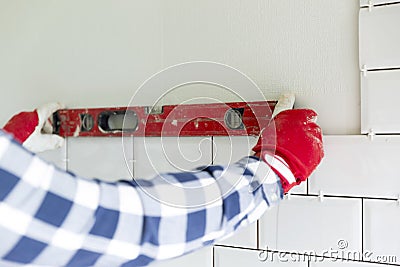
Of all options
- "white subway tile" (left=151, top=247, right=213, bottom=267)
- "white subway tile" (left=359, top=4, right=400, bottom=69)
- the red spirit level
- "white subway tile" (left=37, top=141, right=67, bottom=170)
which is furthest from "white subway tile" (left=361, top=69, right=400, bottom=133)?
"white subway tile" (left=37, top=141, right=67, bottom=170)

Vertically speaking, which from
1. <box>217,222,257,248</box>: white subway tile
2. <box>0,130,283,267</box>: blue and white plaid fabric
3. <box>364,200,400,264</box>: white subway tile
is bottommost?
<box>217,222,257,248</box>: white subway tile

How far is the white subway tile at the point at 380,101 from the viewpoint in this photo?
0.78 m

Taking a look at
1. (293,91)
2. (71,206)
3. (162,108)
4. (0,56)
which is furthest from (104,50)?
(71,206)

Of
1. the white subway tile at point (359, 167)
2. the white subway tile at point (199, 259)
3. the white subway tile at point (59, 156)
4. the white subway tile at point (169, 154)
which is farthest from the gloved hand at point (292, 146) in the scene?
the white subway tile at point (59, 156)

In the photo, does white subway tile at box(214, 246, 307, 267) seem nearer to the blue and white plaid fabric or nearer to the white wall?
the white wall

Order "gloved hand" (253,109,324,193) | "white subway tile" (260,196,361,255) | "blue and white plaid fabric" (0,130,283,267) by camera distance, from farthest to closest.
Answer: "white subway tile" (260,196,361,255) → "gloved hand" (253,109,324,193) → "blue and white plaid fabric" (0,130,283,267)

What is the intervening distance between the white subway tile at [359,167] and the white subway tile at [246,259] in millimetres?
121

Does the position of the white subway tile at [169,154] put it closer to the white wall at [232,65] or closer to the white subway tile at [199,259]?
the white wall at [232,65]

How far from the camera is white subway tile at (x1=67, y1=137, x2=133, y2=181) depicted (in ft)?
3.34

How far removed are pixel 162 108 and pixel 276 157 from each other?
319 mm

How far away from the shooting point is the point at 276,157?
706mm

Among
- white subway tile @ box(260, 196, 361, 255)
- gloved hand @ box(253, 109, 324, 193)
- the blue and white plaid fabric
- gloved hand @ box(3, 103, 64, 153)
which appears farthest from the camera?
gloved hand @ box(3, 103, 64, 153)

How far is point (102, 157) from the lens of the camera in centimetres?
104

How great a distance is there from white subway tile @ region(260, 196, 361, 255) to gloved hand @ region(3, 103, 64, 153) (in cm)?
45
